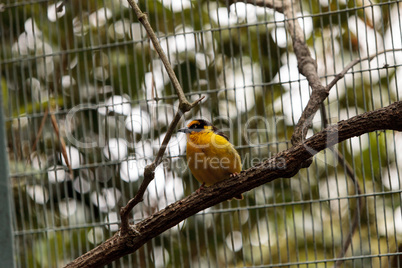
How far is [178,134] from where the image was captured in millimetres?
3568

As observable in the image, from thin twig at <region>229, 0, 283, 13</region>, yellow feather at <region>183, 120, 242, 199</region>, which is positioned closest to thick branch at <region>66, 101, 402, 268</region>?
yellow feather at <region>183, 120, 242, 199</region>

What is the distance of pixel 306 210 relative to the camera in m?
4.73

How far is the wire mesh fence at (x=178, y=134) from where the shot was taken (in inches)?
136

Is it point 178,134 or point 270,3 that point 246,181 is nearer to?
point 178,134

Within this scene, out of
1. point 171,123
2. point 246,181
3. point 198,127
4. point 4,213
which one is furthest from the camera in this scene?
point 198,127

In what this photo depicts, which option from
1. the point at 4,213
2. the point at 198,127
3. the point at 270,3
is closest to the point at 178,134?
the point at 198,127

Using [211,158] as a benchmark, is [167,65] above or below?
above

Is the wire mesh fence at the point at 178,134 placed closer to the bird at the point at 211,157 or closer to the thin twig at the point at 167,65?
the bird at the point at 211,157

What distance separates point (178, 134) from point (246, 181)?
1161 millimetres

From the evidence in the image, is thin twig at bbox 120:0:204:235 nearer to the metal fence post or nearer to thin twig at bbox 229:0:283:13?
the metal fence post

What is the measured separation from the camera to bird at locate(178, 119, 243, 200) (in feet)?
9.84

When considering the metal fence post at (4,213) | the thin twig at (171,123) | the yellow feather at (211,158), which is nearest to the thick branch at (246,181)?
the thin twig at (171,123)

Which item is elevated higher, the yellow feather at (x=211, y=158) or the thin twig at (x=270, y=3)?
the thin twig at (x=270, y=3)

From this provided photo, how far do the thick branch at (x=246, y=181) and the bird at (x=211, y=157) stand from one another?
1.37ft
